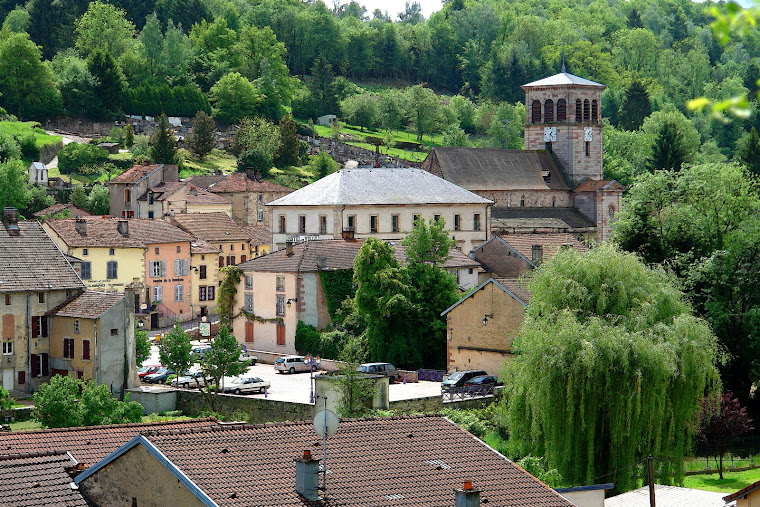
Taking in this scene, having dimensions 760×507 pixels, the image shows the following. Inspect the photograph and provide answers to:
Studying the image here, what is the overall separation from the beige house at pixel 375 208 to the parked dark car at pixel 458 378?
68.7ft

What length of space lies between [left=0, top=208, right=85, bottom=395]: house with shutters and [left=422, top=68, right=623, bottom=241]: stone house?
118ft

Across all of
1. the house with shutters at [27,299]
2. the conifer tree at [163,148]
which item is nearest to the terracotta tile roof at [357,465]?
the house with shutters at [27,299]

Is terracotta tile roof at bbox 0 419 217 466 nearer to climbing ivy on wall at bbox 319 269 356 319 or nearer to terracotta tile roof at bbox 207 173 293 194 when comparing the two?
climbing ivy on wall at bbox 319 269 356 319

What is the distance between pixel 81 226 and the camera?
63938 millimetres

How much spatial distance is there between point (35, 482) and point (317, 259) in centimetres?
3927

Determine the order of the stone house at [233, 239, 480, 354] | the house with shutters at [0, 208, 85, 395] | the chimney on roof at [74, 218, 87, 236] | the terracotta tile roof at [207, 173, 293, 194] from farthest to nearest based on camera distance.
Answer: the terracotta tile roof at [207, 173, 293, 194]
the chimney on roof at [74, 218, 87, 236]
the stone house at [233, 239, 480, 354]
the house with shutters at [0, 208, 85, 395]

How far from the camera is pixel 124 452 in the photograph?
59.3ft

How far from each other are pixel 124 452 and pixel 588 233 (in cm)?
6985

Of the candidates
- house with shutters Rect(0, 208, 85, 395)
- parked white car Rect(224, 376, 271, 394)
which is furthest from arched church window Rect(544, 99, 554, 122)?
parked white car Rect(224, 376, 271, 394)

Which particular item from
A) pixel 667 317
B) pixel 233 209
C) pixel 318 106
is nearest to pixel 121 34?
pixel 318 106

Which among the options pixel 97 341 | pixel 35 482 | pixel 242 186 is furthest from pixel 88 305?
pixel 242 186

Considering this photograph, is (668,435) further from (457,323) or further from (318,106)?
(318,106)

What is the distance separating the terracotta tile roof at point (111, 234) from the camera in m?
63.3

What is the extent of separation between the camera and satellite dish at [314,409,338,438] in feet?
60.5
